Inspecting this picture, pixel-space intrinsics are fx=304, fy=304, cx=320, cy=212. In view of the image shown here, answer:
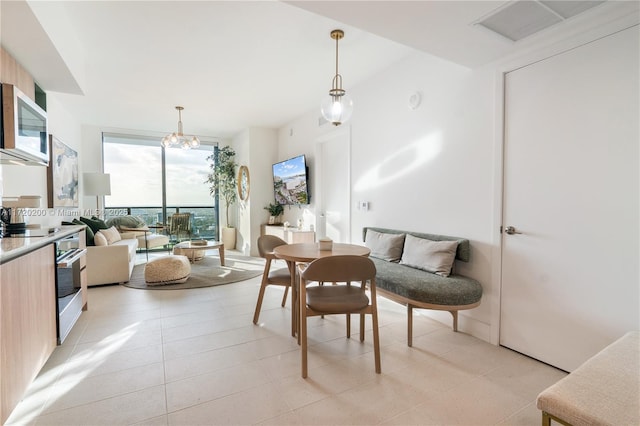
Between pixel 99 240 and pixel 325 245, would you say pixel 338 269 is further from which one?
pixel 99 240

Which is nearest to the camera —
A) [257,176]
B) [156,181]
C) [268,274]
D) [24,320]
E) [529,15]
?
[24,320]

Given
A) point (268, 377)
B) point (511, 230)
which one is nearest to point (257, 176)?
point (268, 377)

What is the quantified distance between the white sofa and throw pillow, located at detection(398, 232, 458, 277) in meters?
3.75

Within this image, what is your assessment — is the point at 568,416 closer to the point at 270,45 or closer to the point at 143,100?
the point at 270,45

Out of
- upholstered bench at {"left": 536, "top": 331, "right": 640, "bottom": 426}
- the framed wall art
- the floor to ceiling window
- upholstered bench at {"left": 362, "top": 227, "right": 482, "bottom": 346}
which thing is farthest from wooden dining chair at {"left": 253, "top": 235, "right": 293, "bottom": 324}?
the floor to ceiling window

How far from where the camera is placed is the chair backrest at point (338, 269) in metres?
2.01

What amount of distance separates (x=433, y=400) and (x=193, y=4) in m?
3.40

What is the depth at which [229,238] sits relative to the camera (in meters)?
7.45

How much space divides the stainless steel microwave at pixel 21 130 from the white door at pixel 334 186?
3.39 meters

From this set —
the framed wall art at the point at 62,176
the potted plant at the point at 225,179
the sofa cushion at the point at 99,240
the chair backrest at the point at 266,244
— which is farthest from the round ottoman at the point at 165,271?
the potted plant at the point at 225,179

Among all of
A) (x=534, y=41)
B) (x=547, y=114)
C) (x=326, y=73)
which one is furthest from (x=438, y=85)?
(x=326, y=73)

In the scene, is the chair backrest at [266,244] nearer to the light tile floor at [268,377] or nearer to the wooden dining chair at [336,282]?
the light tile floor at [268,377]

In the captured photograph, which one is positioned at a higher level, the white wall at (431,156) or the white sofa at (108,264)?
the white wall at (431,156)

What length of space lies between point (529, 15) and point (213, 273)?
4788 mm
